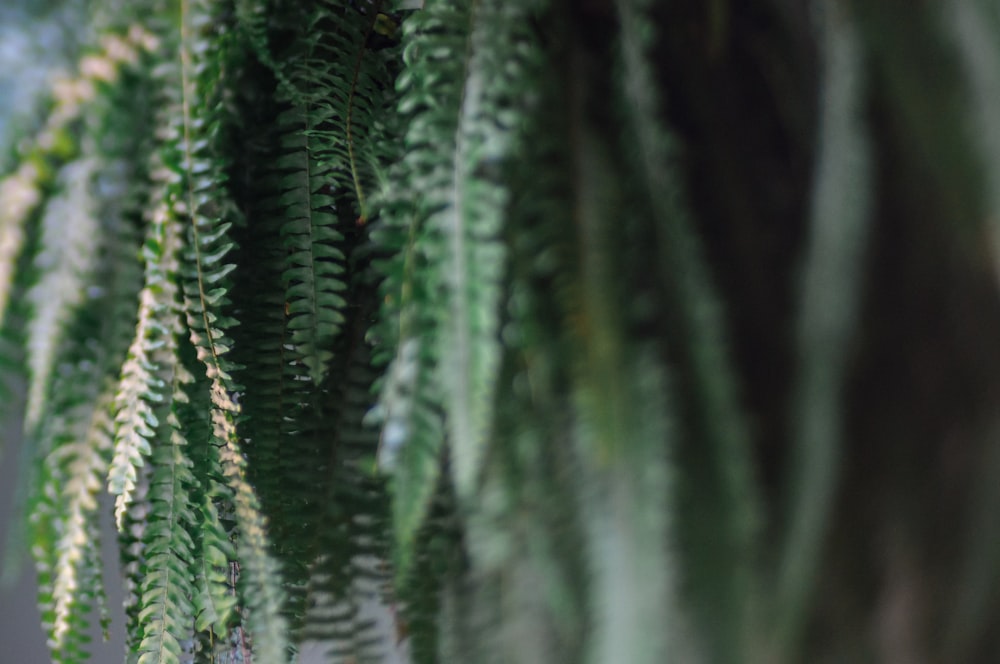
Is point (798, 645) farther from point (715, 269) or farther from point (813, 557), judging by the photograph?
point (715, 269)

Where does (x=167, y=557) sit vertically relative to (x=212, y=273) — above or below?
below

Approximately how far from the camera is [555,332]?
306 millimetres

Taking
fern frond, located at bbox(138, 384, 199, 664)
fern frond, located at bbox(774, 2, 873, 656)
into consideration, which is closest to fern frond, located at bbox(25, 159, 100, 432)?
fern frond, located at bbox(138, 384, 199, 664)

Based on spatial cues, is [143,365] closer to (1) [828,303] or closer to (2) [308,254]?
(2) [308,254]

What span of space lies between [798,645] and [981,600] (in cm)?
9

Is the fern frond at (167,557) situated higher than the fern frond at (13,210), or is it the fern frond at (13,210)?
the fern frond at (13,210)

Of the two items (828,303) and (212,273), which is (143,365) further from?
(828,303)

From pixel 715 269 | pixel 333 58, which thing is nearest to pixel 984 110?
pixel 715 269

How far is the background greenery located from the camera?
0.86ft

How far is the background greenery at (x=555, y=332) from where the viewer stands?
26cm

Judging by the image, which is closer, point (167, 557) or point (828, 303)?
point (828, 303)

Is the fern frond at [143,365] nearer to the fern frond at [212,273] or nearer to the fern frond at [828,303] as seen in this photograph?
the fern frond at [212,273]

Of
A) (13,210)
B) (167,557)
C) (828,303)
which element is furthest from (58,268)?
(828,303)

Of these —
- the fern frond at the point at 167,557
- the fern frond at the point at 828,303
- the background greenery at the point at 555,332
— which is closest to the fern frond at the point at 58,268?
the background greenery at the point at 555,332
